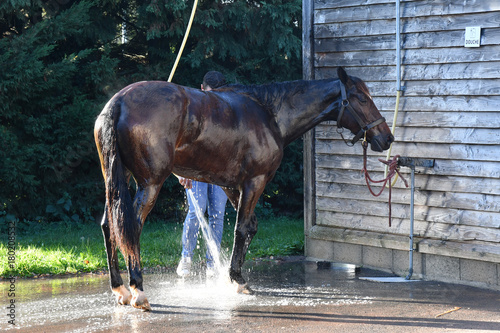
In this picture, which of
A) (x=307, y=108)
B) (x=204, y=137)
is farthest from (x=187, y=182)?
(x=307, y=108)

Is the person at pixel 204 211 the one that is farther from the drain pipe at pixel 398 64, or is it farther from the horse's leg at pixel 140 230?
the drain pipe at pixel 398 64

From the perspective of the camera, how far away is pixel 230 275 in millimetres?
5387

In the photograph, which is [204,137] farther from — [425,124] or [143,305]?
[425,124]

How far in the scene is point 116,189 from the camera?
4.56 meters

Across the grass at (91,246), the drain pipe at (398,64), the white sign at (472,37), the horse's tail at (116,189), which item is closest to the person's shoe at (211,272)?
the grass at (91,246)

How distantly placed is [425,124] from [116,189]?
3.07 m

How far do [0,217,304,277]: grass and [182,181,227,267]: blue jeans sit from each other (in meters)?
0.62

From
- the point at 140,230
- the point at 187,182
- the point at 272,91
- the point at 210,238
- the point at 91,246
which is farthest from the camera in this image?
the point at 91,246

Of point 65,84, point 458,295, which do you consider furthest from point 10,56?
point 458,295

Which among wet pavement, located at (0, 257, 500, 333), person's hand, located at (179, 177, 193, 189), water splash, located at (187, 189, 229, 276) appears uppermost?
person's hand, located at (179, 177, 193, 189)

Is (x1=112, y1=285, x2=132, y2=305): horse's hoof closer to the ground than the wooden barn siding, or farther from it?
closer to the ground

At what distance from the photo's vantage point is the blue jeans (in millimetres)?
6168

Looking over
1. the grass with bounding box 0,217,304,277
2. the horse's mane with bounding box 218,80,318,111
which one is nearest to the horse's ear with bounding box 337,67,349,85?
the horse's mane with bounding box 218,80,318,111

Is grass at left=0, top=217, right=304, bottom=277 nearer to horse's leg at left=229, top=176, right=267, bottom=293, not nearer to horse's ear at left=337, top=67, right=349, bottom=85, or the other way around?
horse's leg at left=229, top=176, right=267, bottom=293
